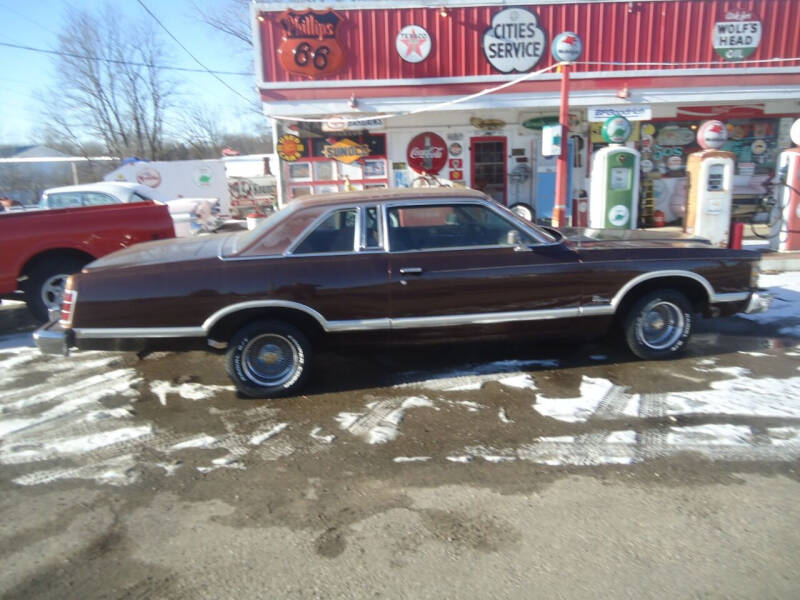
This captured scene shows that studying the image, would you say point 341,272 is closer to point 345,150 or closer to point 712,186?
point 712,186

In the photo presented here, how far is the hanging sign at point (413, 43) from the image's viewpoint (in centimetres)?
1066

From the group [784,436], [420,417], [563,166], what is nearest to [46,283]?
[420,417]

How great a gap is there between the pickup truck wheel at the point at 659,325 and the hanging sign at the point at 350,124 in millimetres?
7483

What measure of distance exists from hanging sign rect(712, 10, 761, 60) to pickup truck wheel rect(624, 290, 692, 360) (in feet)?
28.4

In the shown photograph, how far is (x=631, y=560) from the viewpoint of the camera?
2.51 metres

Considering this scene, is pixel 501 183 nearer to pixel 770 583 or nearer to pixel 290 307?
pixel 290 307

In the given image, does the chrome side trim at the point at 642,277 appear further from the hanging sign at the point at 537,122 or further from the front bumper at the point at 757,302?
the hanging sign at the point at 537,122

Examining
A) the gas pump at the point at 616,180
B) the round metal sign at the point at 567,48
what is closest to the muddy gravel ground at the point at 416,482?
the gas pump at the point at 616,180

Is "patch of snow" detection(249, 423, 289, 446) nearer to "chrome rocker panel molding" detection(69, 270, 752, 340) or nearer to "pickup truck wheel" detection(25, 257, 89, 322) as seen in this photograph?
"chrome rocker panel molding" detection(69, 270, 752, 340)

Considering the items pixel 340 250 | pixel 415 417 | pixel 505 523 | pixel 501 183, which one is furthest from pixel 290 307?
pixel 501 183

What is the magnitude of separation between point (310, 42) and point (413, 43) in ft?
6.53

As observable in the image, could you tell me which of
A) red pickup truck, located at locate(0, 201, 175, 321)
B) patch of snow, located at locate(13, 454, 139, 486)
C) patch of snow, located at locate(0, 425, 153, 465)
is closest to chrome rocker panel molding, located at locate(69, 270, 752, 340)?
patch of snow, located at locate(0, 425, 153, 465)

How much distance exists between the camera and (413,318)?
4.36m

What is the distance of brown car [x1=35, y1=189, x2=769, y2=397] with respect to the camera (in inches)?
162
